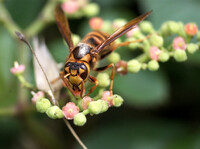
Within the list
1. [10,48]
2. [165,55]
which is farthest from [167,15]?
[10,48]

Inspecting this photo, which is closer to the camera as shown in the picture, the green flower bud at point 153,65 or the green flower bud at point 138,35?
the green flower bud at point 153,65

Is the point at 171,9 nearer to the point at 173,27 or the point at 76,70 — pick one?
the point at 173,27

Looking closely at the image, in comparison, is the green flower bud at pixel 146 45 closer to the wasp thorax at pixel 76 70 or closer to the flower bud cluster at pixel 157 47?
the flower bud cluster at pixel 157 47

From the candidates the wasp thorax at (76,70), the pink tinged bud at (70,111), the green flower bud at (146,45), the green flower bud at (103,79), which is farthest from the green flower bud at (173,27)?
the pink tinged bud at (70,111)

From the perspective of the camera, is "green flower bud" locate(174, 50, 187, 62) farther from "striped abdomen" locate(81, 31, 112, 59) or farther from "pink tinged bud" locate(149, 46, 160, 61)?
"striped abdomen" locate(81, 31, 112, 59)

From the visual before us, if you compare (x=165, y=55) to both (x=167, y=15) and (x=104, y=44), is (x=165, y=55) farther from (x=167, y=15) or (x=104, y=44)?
(x=167, y=15)

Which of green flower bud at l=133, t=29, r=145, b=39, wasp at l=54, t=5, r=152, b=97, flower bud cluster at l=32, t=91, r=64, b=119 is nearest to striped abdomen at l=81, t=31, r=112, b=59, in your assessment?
wasp at l=54, t=5, r=152, b=97
